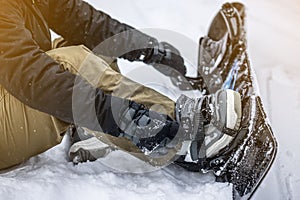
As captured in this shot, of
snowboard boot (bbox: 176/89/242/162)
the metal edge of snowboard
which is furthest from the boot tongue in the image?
the metal edge of snowboard

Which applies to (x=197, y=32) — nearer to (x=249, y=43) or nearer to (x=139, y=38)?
(x=249, y=43)

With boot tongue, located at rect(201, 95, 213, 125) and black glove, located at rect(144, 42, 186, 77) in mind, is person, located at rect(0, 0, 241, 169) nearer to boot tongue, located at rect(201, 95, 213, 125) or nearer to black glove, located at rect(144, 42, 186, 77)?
boot tongue, located at rect(201, 95, 213, 125)

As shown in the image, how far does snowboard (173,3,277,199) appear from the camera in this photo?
84 centimetres

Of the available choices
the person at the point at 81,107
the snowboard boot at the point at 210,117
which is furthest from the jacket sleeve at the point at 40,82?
the snowboard boot at the point at 210,117

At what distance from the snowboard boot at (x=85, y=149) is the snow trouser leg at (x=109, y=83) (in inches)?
2.4

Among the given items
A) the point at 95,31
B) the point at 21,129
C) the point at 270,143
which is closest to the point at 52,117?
the point at 21,129

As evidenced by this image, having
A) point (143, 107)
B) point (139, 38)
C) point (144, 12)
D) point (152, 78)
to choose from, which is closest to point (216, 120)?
point (143, 107)

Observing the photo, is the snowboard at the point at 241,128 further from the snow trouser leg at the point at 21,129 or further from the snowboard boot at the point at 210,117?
the snow trouser leg at the point at 21,129

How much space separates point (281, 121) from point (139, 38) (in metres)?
0.41

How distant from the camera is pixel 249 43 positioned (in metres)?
1.39

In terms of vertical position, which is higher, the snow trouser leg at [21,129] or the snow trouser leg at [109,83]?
the snow trouser leg at [109,83]

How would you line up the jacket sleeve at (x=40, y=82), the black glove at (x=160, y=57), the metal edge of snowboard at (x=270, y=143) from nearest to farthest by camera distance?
the jacket sleeve at (x=40, y=82), the metal edge of snowboard at (x=270, y=143), the black glove at (x=160, y=57)

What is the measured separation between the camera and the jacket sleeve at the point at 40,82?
28.2 inches

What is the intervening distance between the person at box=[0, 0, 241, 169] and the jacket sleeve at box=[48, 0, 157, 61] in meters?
0.03
